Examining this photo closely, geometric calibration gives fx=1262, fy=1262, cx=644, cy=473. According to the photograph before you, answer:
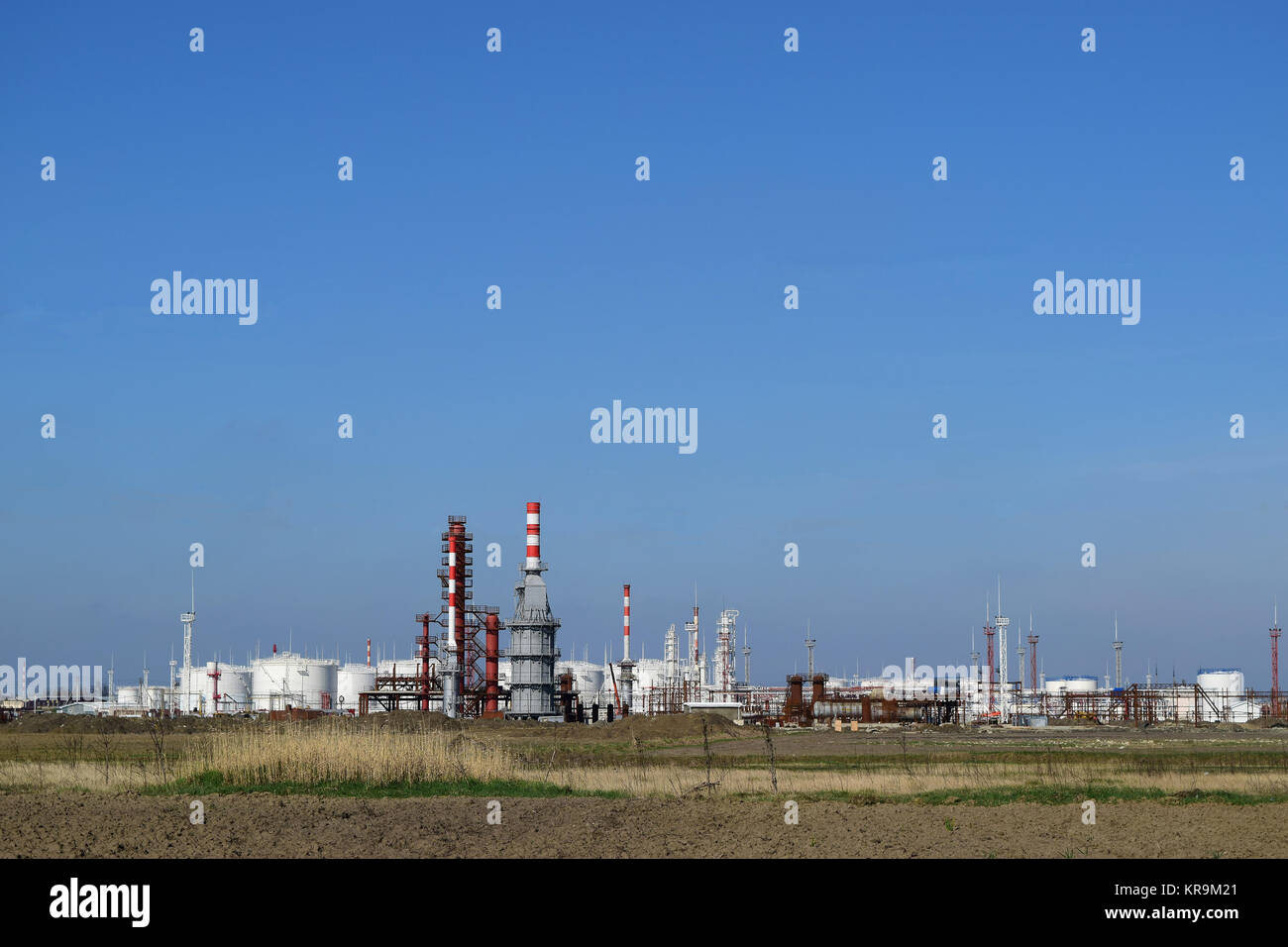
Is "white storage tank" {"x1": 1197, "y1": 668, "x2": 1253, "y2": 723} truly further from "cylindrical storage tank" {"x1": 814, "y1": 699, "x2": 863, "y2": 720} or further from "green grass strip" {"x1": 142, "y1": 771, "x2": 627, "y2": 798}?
"green grass strip" {"x1": 142, "y1": 771, "x2": 627, "y2": 798}

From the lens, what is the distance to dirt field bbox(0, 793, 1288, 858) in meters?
18.4

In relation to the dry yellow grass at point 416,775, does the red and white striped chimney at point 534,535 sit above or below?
above

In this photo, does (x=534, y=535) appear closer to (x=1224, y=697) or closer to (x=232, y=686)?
(x=1224, y=697)

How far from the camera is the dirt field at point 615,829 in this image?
60.3 ft

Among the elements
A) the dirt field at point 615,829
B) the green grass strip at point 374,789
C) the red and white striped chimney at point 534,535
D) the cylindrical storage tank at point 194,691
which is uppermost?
the red and white striped chimney at point 534,535

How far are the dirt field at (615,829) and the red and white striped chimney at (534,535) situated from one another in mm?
74638

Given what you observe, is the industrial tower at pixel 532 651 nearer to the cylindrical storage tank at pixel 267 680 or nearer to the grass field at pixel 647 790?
the grass field at pixel 647 790

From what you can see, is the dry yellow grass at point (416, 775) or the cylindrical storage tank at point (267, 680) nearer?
the dry yellow grass at point (416, 775)

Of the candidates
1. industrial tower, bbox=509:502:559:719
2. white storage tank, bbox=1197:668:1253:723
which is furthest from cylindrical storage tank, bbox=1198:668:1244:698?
industrial tower, bbox=509:502:559:719

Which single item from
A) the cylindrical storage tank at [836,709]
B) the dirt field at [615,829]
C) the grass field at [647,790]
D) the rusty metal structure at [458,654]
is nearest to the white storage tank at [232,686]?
the rusty metal structure at [458,654]

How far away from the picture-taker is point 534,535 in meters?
101
